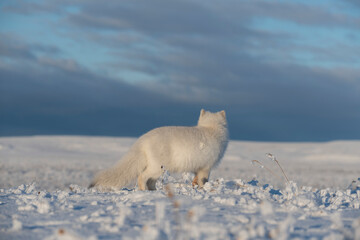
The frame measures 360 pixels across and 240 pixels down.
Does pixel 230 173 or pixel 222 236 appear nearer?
pixel 222 236

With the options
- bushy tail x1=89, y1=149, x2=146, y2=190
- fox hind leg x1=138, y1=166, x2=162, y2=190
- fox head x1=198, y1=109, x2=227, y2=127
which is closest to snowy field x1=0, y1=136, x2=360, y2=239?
fox hind leg x1=138, y1=166, x2=162, y2=190

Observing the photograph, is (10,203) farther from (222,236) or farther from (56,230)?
(222,236)

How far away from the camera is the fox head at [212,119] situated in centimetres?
729

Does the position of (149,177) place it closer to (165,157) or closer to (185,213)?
(165,157)

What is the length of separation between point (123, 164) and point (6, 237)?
126 inches

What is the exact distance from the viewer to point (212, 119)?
733cm

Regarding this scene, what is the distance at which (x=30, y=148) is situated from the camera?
24.0 metres

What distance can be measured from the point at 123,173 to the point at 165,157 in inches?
29.4

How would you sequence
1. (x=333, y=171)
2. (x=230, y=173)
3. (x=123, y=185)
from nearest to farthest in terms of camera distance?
1. (x=123, y=185)
2. (x=230, y=173)
3. (x=333, y=171)

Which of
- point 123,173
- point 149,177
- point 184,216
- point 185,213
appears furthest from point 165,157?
point 184,216

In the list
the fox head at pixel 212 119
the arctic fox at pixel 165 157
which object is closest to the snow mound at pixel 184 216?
the arctic fox at pixel 165 157

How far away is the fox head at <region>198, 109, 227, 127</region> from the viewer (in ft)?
23.9

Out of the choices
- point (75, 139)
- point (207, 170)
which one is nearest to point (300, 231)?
point (207, 170)

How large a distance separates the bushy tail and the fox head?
1.29 m
